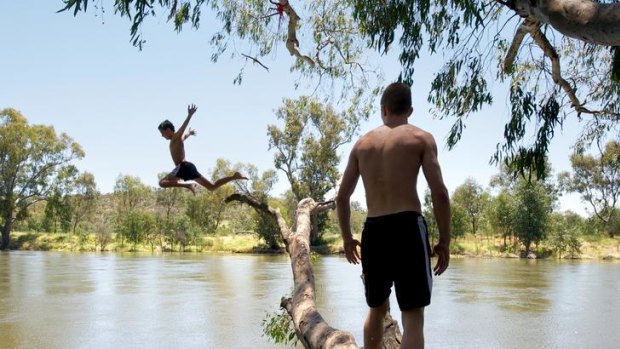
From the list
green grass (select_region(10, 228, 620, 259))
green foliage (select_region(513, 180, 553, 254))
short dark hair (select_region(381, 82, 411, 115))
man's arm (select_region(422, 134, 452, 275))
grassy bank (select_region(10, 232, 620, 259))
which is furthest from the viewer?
green grass (select_region(10, 228, 620, 259))

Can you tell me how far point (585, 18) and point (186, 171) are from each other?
3.32 metres

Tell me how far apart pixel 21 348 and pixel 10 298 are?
5739 mm

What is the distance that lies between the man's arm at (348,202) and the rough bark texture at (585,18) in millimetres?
1178

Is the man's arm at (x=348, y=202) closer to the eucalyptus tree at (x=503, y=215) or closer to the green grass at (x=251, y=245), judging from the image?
the green grass at (x=251, y=245)

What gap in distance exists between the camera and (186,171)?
4.93 m

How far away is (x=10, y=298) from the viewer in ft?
44.9

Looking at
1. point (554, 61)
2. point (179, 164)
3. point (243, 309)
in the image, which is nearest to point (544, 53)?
point (554, 61)

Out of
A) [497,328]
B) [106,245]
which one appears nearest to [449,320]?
[497,328]

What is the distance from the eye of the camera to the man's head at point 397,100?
2312 mm

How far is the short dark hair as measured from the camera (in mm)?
2312

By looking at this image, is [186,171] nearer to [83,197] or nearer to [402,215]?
[402,215]

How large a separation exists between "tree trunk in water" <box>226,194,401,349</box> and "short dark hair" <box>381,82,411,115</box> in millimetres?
1247

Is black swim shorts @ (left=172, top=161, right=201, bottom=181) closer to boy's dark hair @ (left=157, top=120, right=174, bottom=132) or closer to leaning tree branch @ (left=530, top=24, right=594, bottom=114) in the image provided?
boy's dark hair @ (left=157, top=120, right=174, bottom=132)

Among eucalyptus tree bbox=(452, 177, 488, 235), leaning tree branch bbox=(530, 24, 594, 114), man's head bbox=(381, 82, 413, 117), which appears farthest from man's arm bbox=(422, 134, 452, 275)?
eucalyptus tree bbox=(452, 177, 488, 235)
